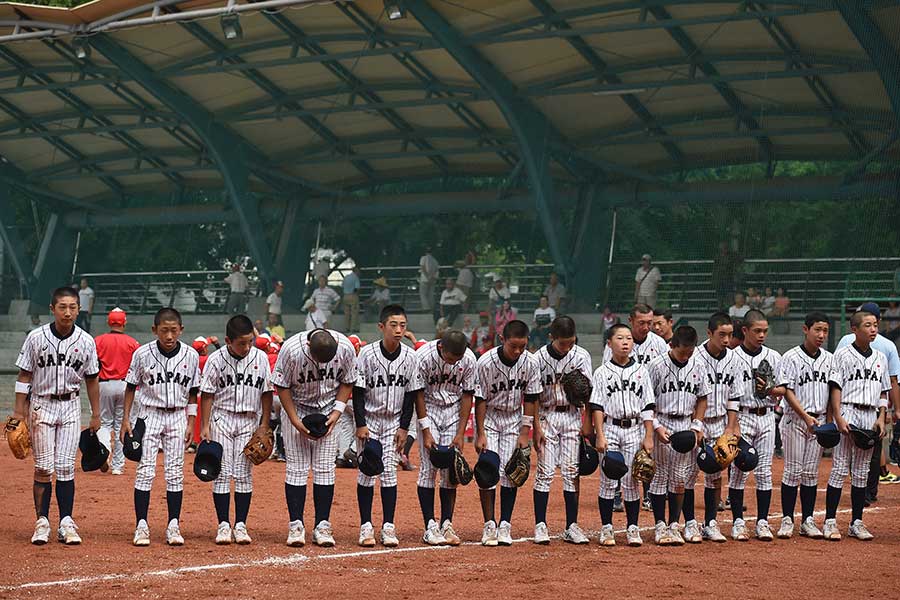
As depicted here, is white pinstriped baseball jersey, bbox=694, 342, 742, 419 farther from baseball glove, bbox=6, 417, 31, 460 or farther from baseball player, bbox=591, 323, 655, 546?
baseball glove, bbox=6, 417, 31, 460

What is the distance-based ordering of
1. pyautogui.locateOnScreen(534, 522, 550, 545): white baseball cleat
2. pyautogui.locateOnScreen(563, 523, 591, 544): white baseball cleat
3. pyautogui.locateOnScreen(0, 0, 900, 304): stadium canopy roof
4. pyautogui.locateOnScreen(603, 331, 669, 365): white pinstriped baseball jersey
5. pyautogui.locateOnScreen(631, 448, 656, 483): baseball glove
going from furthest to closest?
pyautogui.locateOnScreen(0, 0, 900, 304): stadium canopy roof < pyautogui.locateOnScreen(603, 331, 669, 365): white pinstriped baseball jersey < pyautogui.locateOnScreen(563, 523, 591, 544): white baseball cleat < pyautogui.locateOnScreen(534, 522, 550, 545): white baseball cleat < pyautogui.locateOnScreen(631, 448, 656, 483): baseball glove

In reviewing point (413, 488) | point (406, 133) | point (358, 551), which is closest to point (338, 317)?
point (406, 133)

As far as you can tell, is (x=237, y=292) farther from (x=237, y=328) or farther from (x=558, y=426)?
(x=558, y=426)

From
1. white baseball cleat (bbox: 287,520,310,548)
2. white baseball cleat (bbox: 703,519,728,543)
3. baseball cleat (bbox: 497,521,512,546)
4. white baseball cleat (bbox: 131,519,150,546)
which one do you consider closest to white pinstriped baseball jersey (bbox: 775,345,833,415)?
white baseball cleat (bbox: 703,519,728,543)

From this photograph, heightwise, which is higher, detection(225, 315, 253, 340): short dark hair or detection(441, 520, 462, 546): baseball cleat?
detection(225, 315, 253, 340): short dark hair

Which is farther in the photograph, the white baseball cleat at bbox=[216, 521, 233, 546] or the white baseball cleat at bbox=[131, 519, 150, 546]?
the white baseball cleat at bbox=[216, 521, 233, 546]

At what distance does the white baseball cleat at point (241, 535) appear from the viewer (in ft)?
33.4

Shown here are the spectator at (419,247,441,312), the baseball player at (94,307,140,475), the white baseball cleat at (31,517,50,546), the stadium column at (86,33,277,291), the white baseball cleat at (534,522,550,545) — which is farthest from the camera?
the spectator at (419,247,441,312)

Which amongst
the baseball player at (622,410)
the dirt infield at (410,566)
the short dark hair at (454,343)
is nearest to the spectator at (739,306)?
the dirt infield at (410,566)

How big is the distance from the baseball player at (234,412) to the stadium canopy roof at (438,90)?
1371 cm

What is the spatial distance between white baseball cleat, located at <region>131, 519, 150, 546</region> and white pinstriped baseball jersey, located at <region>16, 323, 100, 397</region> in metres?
1.25

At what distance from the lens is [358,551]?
1006cm

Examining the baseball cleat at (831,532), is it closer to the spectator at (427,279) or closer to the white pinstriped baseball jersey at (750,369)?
the white pinstriped baseball jersey at (750,369)

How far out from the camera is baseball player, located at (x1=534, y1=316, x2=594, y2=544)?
10.6 m
